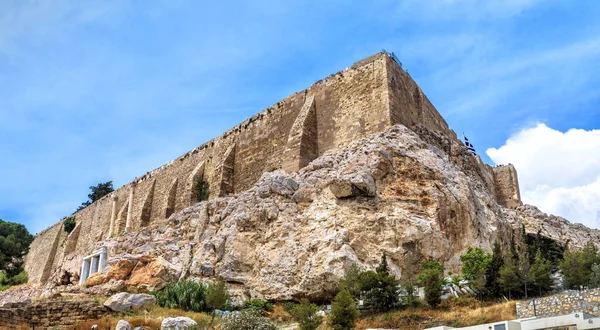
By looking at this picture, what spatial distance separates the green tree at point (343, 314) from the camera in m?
13.7

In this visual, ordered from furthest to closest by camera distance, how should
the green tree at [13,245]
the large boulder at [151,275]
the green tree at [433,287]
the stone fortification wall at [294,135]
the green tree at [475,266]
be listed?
the green tree at [13,245] → the stone fortification wall at [294,135] → the large boulder at [151,275] → the green tree at [475,266] → the green tree at [433,287]

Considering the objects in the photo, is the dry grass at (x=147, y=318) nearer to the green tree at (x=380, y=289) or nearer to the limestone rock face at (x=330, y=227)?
the limestone rock face at (x=330, y=227)

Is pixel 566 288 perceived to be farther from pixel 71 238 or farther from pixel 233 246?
pixel 71 238

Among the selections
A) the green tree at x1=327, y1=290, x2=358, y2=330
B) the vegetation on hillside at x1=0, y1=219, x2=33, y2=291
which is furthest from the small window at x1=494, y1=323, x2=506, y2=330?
the vegetation on hillside at x1=0, y1=219, x2=33, y2=291

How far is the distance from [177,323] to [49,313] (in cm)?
413

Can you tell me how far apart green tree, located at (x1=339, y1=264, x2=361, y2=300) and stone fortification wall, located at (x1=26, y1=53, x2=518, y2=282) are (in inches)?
264

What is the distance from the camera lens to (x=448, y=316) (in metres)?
14.7

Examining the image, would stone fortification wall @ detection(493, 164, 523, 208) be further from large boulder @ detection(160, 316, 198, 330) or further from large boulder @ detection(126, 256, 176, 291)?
large boulder @ detection(160, 316, 198, 330)

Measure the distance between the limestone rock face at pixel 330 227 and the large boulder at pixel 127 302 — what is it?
5.97ft

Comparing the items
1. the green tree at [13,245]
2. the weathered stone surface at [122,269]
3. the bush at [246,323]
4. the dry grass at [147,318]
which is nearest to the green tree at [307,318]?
the bush at [246,323]

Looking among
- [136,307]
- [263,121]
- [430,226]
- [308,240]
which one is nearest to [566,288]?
[430,226]

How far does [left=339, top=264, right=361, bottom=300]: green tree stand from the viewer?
15594 millimetres

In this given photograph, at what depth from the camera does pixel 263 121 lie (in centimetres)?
2711

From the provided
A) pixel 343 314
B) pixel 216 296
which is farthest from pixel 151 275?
pixel 343 314
